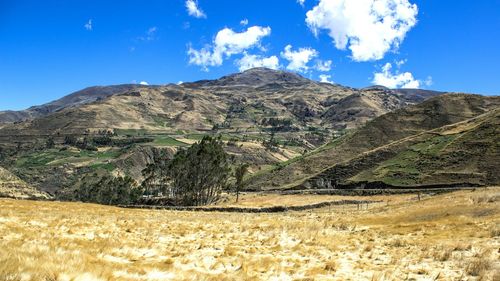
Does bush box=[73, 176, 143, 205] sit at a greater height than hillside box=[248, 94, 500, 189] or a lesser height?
lesser

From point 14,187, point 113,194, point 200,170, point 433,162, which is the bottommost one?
point 113,194

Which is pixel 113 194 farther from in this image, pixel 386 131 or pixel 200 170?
pixel 386 131

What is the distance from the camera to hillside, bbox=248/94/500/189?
145 meters

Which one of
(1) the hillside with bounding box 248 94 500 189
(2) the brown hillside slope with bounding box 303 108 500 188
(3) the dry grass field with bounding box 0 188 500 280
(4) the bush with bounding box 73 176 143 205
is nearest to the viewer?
(3) the dry grass field with bounding box 0 188 500 280

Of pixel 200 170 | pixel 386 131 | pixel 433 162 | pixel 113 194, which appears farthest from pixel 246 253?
pixel 386 131

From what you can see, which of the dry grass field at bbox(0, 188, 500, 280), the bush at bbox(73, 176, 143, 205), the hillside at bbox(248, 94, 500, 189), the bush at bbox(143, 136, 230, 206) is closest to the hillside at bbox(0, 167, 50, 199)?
the bush at bbox(73, 176, 143, 205)

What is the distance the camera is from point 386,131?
521 ft

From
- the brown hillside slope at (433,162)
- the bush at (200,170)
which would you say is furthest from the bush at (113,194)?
the brown hillside slope at (433,162)

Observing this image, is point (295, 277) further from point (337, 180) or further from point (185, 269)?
point (337, 180)

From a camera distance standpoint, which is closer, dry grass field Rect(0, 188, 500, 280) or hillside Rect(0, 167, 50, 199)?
dry grass field Rect(0, 188, 500, 280)

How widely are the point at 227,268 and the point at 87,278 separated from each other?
631 centimetres

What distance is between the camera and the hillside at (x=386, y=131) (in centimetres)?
14475

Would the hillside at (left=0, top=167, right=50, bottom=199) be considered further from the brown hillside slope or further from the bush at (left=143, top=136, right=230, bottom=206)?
the brown hillside slope

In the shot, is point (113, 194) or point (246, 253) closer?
point (246, 253)
